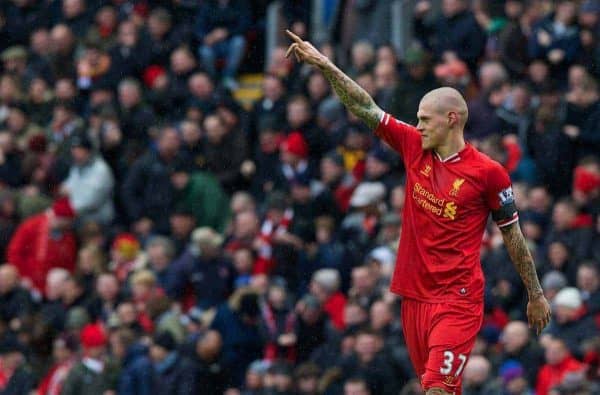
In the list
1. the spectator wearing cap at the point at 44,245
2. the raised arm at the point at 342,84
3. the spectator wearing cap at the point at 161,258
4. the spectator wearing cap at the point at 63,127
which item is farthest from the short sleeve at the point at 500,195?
the spectator wearing cap at the point at 63,127

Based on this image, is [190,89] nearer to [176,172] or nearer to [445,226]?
[176,172]

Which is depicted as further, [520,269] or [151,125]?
[151,125]

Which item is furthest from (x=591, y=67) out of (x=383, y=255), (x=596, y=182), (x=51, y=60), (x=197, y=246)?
(x=51, y=60)

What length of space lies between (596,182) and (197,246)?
13.8 ft

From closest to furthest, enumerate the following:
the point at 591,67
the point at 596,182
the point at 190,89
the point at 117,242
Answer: the point at 596,182 → the point at 591,67 → the point at 117,242 → the point at 190,89

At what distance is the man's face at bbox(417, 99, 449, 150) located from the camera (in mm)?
11008

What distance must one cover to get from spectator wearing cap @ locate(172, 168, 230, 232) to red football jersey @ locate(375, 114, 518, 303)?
863 cm

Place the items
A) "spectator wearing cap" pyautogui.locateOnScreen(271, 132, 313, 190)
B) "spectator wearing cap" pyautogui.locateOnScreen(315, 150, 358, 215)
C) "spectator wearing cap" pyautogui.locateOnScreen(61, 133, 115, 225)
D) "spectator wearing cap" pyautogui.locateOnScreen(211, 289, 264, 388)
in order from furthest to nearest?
1. "spectator wearing cap" pyautogui.locateOnScreen(61, 133, 115, 225)
2. "spectator wearing cap" pyautogui.locateOnScreen(271, 132, 313, 190)
3. "spectator wearing cap" pyautogui.locateOnScreen(315, 150, 358, 215)
4. "spectator wearing cap" pyautogui.locateOnScreen(211, 289, 264, 388)

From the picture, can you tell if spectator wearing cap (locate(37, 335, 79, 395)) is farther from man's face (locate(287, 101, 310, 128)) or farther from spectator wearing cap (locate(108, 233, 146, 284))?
man's face (locate(287, 101, 310, 128))

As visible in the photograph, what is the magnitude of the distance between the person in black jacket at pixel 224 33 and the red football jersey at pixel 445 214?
10.5m

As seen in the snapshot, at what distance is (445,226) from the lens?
11.1 m

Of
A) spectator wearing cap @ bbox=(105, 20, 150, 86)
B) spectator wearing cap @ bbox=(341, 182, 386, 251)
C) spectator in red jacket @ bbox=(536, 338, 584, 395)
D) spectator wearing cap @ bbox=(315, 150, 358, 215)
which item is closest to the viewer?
spectator in red jacket @ bbox=(536, 338, 584, 395)

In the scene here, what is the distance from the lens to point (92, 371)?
17.4 m

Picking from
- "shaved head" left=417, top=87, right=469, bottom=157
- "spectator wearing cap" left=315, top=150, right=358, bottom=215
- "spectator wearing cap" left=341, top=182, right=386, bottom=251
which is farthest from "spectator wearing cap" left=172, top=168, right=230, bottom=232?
"shaved head" left=417, top=87, right=469, bottom=157
